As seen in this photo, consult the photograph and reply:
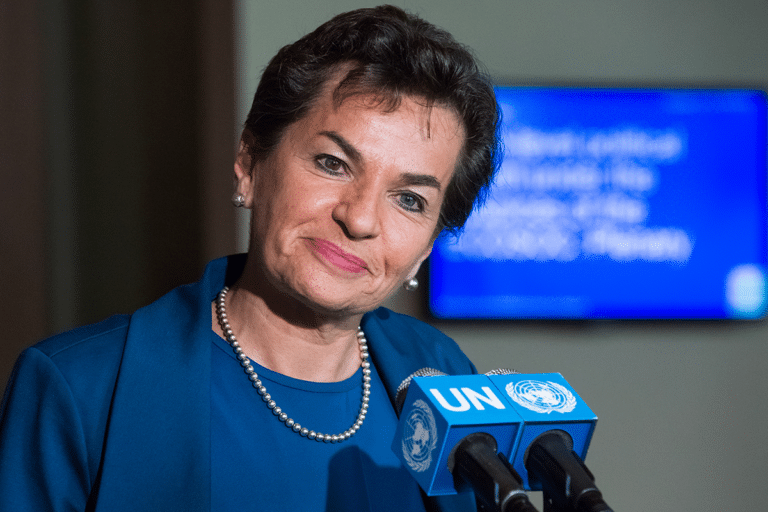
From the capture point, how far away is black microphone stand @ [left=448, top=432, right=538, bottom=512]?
0.59 m

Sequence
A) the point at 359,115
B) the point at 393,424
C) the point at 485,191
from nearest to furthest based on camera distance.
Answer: the point at 359,115, the point at 393,424, the point at 485,191

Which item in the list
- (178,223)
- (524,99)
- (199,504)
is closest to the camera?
(199,504)

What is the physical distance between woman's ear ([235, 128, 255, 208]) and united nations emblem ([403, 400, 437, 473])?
606 millimetres

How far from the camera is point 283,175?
3.65 ft

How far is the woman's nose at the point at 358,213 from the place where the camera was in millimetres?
1022

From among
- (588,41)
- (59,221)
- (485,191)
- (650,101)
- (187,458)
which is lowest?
(59,221)

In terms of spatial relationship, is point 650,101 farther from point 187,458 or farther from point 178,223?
point 187,458

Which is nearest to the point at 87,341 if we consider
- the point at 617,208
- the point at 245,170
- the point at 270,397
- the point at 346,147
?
the point at 270,397

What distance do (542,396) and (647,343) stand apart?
241 cm

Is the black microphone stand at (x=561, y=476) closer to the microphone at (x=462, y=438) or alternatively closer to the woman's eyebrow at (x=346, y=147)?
the microphone at (x=462, y=438)

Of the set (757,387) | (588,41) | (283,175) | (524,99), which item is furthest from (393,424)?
(757,387)

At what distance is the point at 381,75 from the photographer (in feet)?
3.59

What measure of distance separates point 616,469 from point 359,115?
2438 mm

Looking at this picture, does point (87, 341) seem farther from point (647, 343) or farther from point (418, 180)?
point (647, 343)
